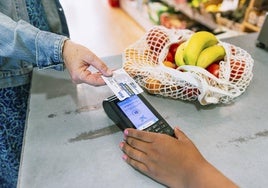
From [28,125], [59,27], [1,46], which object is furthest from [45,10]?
[28,125]

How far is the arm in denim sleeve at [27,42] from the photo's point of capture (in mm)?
681

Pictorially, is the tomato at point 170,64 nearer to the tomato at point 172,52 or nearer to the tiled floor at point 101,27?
the tomato at point 172,52

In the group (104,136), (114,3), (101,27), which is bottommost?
(101,27)

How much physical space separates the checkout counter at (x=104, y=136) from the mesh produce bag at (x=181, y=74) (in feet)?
0.12

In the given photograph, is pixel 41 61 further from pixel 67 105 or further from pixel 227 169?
pixel 227 169

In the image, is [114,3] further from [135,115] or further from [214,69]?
[135,115]

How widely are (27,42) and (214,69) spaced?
48cm

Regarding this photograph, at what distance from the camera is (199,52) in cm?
76

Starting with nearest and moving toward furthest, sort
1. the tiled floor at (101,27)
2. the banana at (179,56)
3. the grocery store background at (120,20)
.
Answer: the banana at (179,56)
the grocery store background at (120,20)
the tiled floor at (101,27)

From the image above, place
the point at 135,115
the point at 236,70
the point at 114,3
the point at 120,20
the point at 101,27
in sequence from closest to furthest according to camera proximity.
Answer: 1. the point at 135,115
2. the point at 236,70
3. the point at 101,27
4. the point at 120,20
5. the point at 114,3

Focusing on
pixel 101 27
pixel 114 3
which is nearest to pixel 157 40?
pixel 101 27

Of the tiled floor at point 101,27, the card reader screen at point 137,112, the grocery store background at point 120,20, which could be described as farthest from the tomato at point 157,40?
the tiled floor at point 101,27

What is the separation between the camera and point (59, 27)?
971 millimetres

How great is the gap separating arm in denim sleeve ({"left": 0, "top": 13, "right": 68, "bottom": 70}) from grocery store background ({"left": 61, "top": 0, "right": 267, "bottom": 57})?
1.45 metres
